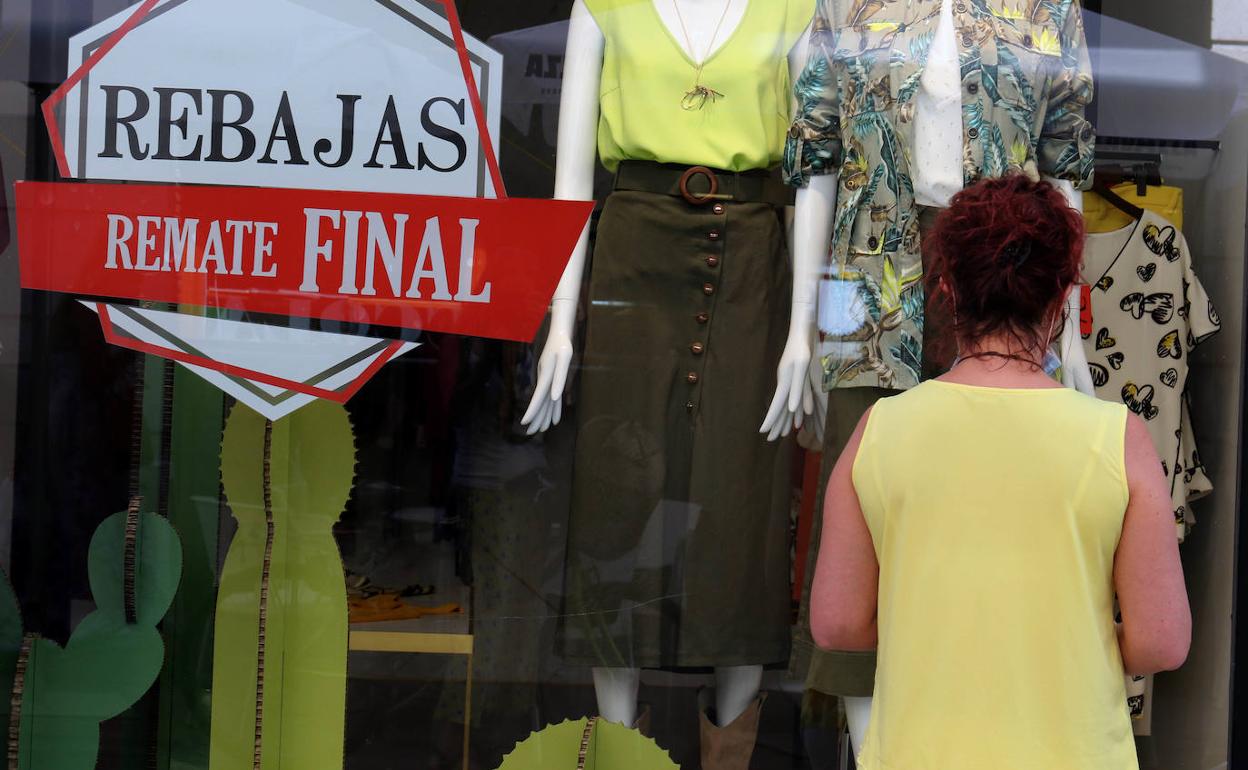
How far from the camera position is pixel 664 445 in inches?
92.5

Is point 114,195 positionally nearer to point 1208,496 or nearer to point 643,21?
point 643,21

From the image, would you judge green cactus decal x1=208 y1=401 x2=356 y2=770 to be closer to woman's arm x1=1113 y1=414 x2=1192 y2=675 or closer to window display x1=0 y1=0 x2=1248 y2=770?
window display x1=0 y1=0 x2=1248 y2=770

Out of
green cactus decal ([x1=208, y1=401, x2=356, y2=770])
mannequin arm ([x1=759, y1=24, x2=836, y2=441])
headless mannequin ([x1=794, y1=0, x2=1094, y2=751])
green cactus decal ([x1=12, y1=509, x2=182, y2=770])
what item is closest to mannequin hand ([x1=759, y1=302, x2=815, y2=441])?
mannequin arm ([x1=759, y1=24, x2=836, y2=441])

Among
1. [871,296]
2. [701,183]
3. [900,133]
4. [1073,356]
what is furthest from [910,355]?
[701,183]

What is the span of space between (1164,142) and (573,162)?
120 cm

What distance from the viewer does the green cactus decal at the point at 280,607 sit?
2461 millimetres

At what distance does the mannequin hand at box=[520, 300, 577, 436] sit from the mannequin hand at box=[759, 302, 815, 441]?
0.35m

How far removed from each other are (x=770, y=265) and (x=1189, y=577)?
3.38 ft

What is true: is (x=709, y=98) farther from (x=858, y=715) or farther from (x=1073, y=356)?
(x=858, y=715)

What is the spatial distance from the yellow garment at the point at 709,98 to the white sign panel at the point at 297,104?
0.82 feet

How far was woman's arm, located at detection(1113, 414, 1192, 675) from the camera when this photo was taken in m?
1.45

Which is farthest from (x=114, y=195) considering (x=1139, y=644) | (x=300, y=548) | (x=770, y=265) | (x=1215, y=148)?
(x=1215, y=148)

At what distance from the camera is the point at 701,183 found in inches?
91.1

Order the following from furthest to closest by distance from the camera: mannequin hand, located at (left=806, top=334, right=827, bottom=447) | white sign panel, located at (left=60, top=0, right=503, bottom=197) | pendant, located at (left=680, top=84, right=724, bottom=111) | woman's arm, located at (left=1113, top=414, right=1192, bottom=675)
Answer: white sign panel, located at (left=60, top=0, right=503, bottom=197), pendant, located at (left=680, top=84, right=724, bottom=111), mannequin hand, located at (left=806, top=334, right=827, bottom=447), woman's arm, located at (left=1113, top=414, right=1192, bottom=675)
